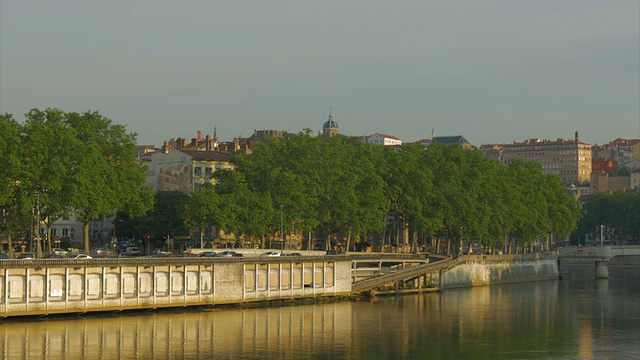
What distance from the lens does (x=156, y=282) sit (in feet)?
325

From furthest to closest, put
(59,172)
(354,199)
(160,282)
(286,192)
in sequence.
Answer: (354,199), (286,192), (59,172), (160,282)

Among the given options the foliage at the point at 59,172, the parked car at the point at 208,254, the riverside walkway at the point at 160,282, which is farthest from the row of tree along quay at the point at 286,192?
the riverside walkway at the point at 160,282

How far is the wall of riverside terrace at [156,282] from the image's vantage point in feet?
293

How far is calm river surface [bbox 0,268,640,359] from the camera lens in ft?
253

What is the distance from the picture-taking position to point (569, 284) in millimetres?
162875

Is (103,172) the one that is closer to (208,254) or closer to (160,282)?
(208,254)

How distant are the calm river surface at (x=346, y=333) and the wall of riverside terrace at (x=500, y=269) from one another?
2438cm

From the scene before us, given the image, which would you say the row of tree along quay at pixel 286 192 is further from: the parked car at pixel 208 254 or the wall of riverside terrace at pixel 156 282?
the wall of riverside terrace at pixel 156 282

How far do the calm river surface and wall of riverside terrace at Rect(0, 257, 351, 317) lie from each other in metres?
1.84

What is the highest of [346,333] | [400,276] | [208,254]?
[208,254]

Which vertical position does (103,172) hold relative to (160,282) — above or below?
above

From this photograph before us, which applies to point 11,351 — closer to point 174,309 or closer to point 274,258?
point 174,309

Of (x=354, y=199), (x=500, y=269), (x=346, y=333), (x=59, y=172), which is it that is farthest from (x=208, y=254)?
(x=500, y=269)

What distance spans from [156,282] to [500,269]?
6904 centimetres
